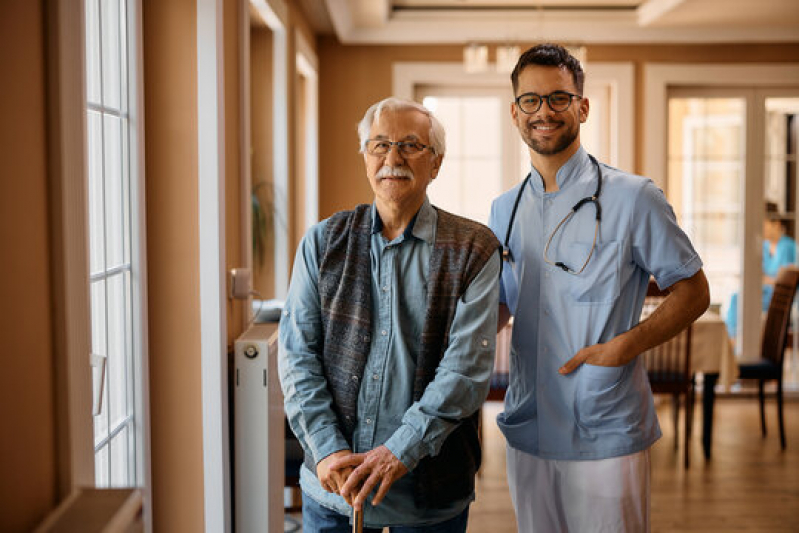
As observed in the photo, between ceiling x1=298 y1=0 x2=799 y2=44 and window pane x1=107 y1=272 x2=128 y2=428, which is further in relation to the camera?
ceiling x1=298 y1=0 x2=799 y2=44

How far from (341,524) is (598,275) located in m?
0.77

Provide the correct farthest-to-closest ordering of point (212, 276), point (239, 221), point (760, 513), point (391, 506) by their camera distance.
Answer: point (760, 513), point (239, 221), point (212, 276), point (391, 506)

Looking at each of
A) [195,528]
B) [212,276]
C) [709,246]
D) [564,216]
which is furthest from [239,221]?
[709,246]

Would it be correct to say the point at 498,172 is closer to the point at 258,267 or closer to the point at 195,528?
the point at 258,267

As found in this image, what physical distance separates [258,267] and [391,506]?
8.45ft

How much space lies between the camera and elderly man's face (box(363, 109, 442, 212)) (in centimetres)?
162

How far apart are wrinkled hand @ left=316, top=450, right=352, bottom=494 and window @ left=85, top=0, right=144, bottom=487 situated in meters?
0.67

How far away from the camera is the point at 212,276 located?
7.39 feet

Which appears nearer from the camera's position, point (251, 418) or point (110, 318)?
point (110, 318)

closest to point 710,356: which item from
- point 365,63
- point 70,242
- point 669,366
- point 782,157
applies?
point 669,366

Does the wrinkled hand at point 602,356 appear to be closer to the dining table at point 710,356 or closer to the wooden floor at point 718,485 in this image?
the wooden floor at point 718,485

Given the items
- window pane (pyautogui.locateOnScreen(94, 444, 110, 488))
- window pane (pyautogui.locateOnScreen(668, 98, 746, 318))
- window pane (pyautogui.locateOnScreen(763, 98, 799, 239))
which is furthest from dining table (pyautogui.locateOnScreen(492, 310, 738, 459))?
window pane (pyautogui.locateOnScreen(94, 444, 110, 488))

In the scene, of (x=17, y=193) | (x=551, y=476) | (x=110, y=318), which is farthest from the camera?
(x=110, y=318)

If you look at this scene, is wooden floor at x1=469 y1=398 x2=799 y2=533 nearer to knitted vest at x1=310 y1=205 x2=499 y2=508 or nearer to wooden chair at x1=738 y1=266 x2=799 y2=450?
wooden chair at x1=738 y1=266 x2=799 y2=450
